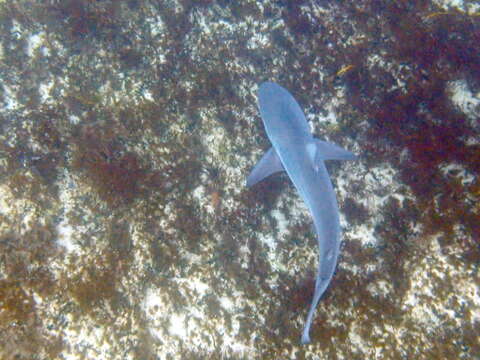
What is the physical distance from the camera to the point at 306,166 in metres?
4.14

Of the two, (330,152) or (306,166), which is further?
(330,152)

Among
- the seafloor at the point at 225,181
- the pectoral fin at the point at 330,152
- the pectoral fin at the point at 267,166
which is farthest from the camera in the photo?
the pectoral fin at the point at 267,166

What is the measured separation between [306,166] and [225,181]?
183 centimetres

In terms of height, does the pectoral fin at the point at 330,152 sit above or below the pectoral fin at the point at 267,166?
above

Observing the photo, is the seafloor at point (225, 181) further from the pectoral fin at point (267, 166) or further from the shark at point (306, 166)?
the shark at point (306, 166)

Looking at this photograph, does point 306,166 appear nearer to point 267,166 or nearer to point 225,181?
point 267,166

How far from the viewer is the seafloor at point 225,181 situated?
470 centimetres

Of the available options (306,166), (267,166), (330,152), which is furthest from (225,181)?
(330,152)

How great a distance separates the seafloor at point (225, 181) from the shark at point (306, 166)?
93 cm

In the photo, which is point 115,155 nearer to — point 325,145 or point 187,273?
point 187,273

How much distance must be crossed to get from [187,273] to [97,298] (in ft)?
4.80

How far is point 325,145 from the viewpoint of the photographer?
459 centimetres

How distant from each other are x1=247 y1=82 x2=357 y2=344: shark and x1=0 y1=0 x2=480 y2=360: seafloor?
0.93 meters

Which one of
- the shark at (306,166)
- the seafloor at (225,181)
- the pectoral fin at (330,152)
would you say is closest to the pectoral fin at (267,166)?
the shark at (306,166)
